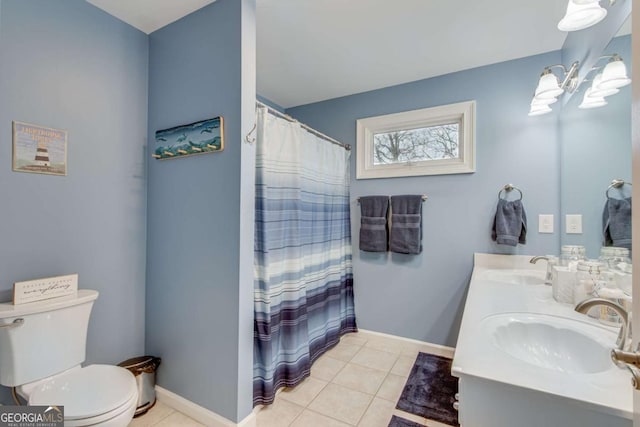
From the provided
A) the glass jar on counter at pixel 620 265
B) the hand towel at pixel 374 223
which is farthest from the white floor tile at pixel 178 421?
the glass jar on counter at pixel 620 265

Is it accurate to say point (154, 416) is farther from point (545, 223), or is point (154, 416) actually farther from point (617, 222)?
point (545, 223)

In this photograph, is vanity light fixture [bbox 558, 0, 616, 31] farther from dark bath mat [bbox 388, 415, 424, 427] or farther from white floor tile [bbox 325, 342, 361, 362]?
white floor tile [bbox 325, 342, 361, 362]

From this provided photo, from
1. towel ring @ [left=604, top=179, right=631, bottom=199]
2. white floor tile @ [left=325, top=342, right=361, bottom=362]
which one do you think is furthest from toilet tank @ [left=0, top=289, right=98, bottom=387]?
towel ring @ [left=604, top=179, right=631, bottom=199]

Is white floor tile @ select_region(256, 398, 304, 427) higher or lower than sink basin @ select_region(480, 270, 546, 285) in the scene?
lower

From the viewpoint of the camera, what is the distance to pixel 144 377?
5.43 ft

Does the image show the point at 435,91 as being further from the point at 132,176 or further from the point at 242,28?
the point at 132,176

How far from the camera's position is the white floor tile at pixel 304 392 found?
176cm

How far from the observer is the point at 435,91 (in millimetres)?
2396

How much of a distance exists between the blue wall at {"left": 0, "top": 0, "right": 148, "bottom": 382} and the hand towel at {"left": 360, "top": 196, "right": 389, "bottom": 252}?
1820 millimetres

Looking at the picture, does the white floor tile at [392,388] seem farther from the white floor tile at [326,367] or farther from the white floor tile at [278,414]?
the white floor tile at [278,414]

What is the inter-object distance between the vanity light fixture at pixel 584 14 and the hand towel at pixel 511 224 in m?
1.21

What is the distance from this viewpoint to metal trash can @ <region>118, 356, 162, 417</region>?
1.62 metres

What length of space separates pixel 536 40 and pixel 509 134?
2.09ft

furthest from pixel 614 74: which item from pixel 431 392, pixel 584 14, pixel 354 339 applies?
Answer: pixel 354 339
